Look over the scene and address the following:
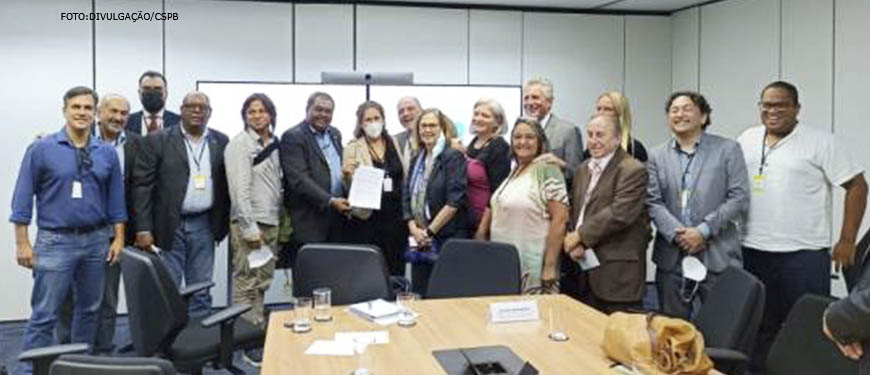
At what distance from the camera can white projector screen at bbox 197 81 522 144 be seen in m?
5.77

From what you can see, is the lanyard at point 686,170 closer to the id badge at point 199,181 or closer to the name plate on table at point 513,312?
the name plate on table at point 513,312

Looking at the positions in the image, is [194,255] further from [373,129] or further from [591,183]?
[591,183]

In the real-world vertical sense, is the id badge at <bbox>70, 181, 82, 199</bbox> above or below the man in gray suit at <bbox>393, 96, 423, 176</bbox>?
below

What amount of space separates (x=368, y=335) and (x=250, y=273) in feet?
6.83

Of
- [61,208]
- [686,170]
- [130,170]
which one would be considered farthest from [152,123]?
[686,170]

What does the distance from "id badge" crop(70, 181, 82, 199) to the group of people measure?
10 millimetres

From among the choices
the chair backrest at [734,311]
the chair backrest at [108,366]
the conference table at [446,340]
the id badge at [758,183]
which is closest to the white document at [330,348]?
the conference table at [446,340]

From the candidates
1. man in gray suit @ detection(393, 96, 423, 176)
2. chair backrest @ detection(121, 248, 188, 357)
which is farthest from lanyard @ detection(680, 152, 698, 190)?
chair backrest @ detection(121, 248, 188, 357)

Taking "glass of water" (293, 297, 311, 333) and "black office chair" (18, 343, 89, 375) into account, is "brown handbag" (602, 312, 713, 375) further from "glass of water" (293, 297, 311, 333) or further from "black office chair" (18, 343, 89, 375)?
"black office chair" (18, 343, 89, 375)

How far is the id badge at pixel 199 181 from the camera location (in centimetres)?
441

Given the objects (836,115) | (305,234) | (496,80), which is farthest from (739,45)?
(305,234)

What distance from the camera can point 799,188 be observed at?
12.5ft

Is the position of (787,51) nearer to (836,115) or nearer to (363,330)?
(836,115)

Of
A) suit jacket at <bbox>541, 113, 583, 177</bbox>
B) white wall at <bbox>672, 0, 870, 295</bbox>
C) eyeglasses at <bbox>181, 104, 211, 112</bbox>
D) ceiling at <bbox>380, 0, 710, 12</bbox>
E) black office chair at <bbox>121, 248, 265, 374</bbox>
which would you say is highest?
ceiling at <bbox>380, 0, 710, 12</bbox>
